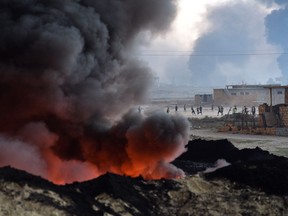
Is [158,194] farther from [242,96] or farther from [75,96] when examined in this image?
[242,96]

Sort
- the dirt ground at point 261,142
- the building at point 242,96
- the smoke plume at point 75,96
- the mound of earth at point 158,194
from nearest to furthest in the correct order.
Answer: the mound of earth at point 158,194, the smoke plume at point 75,96, the dirt ground at point 261,142, the building at point 242,96

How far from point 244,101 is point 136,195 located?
90.1 m

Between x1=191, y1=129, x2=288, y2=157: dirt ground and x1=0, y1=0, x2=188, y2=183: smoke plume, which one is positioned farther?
x1=191, y1=129, x2=288, y2=157: dirt ground

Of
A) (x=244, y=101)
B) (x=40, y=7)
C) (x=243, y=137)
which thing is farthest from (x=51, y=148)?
(x=244, y=101)

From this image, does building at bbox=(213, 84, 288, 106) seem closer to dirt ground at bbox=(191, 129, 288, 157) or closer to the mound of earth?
dirt ground at bbox=(191, 129, 288, 157)

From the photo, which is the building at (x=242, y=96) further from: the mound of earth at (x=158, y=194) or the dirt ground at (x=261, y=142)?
the mound of earth at (x=158, y=194)

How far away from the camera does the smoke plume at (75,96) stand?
16.8 m

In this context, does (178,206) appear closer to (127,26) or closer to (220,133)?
(127,26)

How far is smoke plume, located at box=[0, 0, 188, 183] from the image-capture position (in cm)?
1677

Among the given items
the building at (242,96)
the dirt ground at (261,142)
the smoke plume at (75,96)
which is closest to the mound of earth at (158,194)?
the smoke plume at (75,96)

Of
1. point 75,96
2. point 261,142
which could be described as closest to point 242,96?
point 261,142

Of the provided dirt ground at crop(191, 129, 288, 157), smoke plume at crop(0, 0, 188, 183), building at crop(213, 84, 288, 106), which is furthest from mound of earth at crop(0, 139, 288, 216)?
building at crop(213, 84, 288, 106)

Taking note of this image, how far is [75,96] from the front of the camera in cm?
1836

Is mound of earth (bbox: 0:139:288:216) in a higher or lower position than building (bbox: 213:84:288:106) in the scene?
lower
